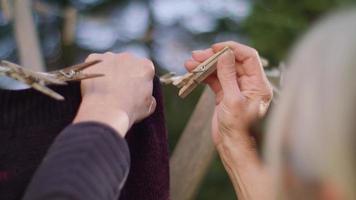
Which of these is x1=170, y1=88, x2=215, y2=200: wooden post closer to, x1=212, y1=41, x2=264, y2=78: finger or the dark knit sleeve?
x1=212, y1=41, x2=264, y2=78: finger

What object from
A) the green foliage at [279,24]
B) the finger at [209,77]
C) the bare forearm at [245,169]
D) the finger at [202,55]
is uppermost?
the finger at [202,55]

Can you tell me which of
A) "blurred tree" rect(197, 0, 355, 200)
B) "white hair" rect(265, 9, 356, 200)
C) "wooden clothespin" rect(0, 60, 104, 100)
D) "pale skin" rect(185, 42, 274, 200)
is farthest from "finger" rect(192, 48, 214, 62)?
"blurred tree" rect(197, 0, 355, 200)

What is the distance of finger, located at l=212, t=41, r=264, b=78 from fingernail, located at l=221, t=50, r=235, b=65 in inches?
0.7

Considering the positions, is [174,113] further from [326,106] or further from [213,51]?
Answer: [326,106]

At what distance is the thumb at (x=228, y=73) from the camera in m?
1.01

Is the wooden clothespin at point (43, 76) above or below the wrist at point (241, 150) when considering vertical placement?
above

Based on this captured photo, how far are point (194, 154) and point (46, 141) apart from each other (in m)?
0.48

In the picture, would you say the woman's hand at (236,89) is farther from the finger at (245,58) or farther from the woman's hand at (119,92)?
the woman's hand at (119,92)

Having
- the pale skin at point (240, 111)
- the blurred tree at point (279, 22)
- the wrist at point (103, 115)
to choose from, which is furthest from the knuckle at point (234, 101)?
the blurred tree at point (279, 22)

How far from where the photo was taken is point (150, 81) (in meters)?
0.93

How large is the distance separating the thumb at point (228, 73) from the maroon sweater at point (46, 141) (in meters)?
0.10

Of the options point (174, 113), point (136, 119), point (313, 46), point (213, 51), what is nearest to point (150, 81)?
point (136, 119)

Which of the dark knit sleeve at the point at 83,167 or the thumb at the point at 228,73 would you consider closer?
the dark knit sleeve at the point at 83,167

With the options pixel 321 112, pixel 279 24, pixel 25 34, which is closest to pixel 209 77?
pixel 321 112
